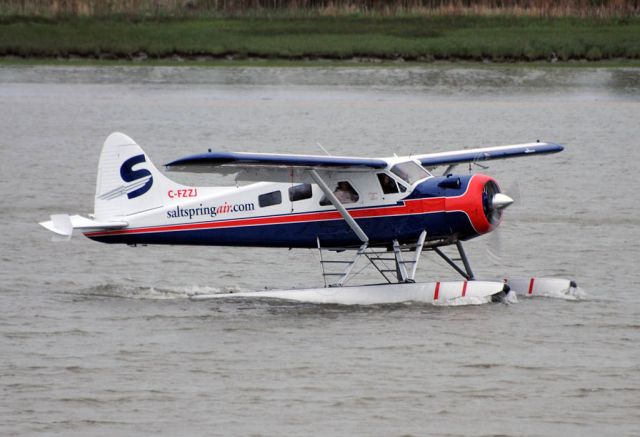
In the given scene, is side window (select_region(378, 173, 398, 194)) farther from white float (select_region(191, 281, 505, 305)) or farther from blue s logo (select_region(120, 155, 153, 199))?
blue s logo (select_region(120, 155, 153, 199))

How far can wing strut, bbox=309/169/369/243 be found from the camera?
1612 cm

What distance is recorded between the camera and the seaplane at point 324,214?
16.0 m

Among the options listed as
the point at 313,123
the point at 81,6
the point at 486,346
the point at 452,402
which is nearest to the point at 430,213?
the point at 486,346

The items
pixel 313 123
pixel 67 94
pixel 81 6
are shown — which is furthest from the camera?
pixel 81 6

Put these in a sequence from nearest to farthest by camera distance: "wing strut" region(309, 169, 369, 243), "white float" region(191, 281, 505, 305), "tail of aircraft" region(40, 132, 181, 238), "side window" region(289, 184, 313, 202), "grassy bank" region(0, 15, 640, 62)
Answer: "wing strut" region(309, 169, 369, 243)
"white float" region(191, 281, 505, 305)
"side window" region(289, 184, 313, 202)
"tail of aircraft" region(40, 132, 181, 238)
"grassy bank" region(0, 15, 640, 62)

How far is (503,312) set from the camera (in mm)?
16156

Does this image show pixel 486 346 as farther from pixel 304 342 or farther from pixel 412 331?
pixel 304 342

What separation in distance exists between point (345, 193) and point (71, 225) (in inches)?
136

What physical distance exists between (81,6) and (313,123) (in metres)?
18.1

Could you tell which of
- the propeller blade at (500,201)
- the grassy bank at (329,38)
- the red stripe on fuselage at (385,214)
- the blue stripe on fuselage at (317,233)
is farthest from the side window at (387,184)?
the grassy bank at (329,38)

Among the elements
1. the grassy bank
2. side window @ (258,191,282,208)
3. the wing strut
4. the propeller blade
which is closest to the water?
the propeller blade

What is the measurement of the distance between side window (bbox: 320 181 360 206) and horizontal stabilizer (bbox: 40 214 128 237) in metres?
2.78

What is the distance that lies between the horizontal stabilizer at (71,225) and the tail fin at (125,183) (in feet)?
0.97

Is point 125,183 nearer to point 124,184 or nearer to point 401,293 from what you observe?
point 124,184
